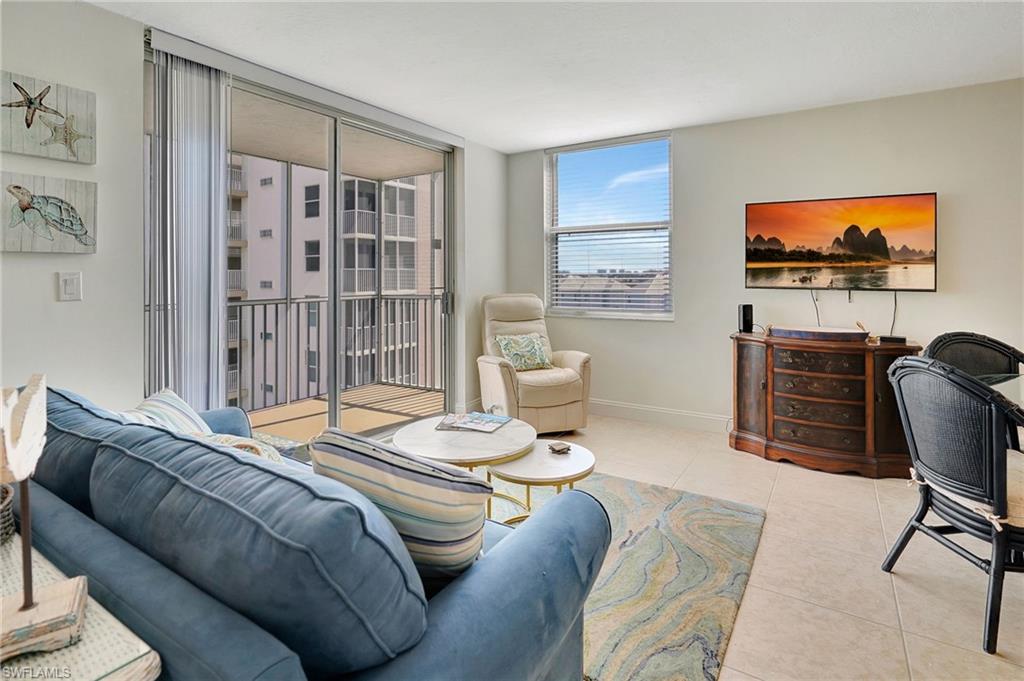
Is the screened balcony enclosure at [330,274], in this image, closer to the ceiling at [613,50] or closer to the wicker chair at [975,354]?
the ceiling at [613,50]

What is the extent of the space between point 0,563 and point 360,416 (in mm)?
3693

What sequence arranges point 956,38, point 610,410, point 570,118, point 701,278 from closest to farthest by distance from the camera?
1. point 956,38
2. point 570,118
3. point 701,278
4. point 610,410

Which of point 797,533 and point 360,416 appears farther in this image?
point 360,416

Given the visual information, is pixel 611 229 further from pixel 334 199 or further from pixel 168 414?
pixel 168 414

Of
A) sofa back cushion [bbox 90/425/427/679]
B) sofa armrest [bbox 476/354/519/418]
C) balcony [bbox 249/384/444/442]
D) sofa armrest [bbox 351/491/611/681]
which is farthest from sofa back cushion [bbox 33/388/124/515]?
sofa armrest [bbox 476/354/519/418]

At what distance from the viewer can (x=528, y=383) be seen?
410 centimetres

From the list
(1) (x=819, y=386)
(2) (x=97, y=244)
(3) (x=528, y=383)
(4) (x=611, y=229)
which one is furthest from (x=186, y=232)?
(1) (x=819, y=386)

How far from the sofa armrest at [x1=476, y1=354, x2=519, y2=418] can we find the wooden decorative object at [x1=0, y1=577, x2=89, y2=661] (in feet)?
10.7

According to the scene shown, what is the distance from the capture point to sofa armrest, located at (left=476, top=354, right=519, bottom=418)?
4105 millimetres

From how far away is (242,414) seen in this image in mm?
2322

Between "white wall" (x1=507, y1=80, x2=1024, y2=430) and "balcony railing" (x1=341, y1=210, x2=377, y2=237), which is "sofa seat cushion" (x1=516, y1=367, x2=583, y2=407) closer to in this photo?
"white wall" (x1=507, y1=80, x2=1024, y2=430)

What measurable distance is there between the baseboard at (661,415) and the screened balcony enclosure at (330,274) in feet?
4.97

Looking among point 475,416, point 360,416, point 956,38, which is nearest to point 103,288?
point 475,416

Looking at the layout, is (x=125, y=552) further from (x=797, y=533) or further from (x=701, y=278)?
(x=701, y=278)
